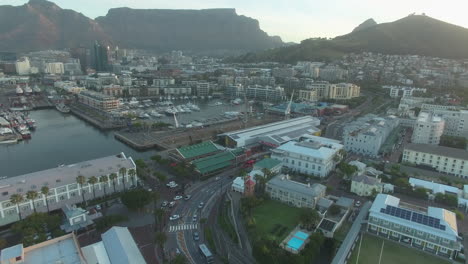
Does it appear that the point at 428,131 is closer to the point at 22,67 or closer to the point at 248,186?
the point at 248,186

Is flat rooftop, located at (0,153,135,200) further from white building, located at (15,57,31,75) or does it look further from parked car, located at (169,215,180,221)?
white building, located at (15,57,31,75)

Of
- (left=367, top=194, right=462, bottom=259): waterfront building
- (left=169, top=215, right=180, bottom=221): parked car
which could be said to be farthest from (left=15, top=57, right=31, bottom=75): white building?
(left=367, top=194, right=462, bottom=259): waterfront building

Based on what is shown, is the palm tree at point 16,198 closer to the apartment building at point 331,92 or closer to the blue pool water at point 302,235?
the blue pool water at point 302,235

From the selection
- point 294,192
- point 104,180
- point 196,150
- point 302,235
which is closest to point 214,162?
point 196,150

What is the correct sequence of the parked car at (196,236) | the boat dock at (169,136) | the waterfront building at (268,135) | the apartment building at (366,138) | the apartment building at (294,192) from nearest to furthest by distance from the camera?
the parked car at (196,236)
the apartment building at (294,192)
the apartment building at (366,138)
the waterfront building at (268,135)
the boat dock at (169,136)

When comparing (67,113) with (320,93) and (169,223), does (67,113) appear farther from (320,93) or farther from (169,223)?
(320,93)

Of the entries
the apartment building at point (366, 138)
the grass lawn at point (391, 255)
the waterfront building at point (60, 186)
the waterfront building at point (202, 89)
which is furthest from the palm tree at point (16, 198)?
the waterfront building at point (202, 89)
